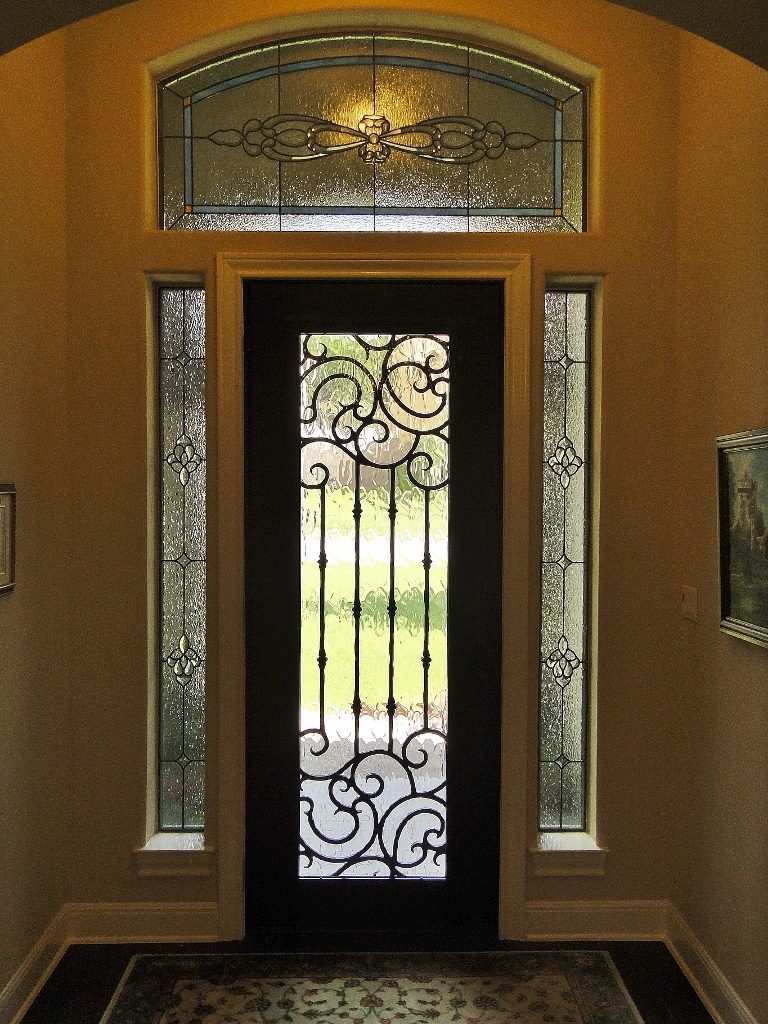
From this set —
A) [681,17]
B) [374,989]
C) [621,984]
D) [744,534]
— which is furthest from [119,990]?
[681,17]

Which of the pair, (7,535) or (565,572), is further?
(565,572)

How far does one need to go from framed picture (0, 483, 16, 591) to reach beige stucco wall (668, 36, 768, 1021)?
2.06 m

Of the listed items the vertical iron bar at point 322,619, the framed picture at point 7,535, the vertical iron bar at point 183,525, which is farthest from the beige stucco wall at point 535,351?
the vertical iron bar at point 322,619

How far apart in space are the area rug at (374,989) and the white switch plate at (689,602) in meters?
1.15

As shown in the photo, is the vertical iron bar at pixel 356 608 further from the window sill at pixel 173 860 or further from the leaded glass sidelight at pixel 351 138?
the leaded glass sidelight at pixel 351 138

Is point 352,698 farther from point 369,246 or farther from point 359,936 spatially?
point 369,246

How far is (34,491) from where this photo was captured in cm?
284

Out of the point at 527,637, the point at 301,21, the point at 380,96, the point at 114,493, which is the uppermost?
the point at 301,21

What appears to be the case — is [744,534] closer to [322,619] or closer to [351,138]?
[322,619]

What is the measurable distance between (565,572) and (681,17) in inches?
69.9

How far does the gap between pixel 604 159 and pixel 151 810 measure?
2.65m

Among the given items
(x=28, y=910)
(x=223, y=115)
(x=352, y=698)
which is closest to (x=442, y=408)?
(x=352, y=698)

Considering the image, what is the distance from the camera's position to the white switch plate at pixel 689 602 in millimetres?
2959

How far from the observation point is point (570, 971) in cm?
293
